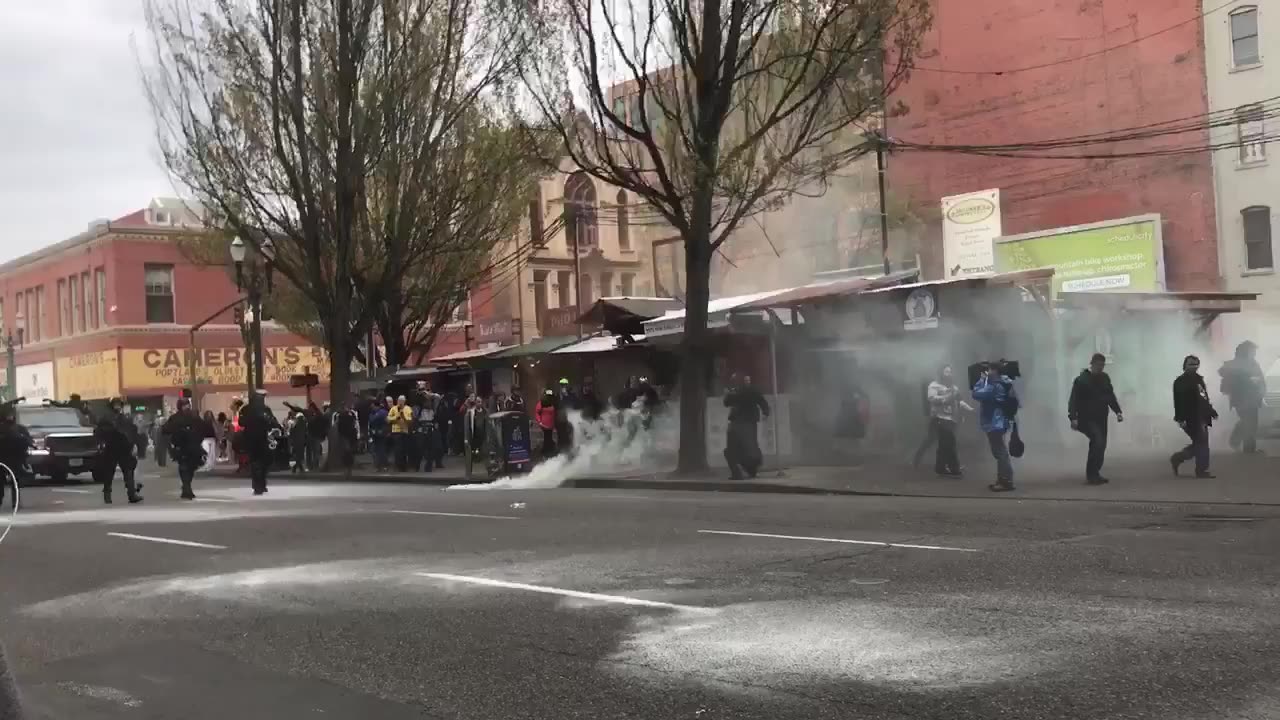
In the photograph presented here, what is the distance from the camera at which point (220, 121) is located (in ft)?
87.6

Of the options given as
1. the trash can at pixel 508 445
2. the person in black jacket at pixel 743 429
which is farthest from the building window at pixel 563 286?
the person in black jacket at pixel 743 429

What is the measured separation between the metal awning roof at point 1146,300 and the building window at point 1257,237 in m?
13.4

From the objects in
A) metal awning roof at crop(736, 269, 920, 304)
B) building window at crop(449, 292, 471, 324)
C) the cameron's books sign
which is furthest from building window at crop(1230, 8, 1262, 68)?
the cameron's books sign

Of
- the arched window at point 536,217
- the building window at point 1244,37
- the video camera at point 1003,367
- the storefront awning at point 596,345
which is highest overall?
the building window at point 1244,37

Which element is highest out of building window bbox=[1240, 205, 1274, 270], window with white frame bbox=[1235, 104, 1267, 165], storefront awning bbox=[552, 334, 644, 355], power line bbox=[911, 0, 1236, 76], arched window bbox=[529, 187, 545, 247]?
power line bbox=[911, 0, 1236, 76]

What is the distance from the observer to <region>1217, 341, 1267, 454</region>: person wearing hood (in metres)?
18.0

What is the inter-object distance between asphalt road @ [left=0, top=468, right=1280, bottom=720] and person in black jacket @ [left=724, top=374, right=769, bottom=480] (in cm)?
563

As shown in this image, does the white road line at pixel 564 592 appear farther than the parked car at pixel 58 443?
No

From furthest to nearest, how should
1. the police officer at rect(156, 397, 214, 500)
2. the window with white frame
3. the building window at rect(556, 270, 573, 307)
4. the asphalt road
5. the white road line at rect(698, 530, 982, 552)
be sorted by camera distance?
1. the building window at rect(556, 270, 573, 307)
2. the window with white frame
3. the police officer at rect(156, 397, 214, 500)
4. the white road line at rect(698, 530, 982, 552)
5. the asphalt road

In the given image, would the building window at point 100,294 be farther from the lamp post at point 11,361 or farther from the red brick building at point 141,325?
the lamp post at point 11,361

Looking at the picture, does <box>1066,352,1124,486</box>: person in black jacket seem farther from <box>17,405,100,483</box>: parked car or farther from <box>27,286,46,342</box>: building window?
<box>27,286,46,342</box>: building window

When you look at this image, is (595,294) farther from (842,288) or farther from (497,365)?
(842,288)

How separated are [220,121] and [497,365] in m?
8.32

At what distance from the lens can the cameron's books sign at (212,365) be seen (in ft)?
161
